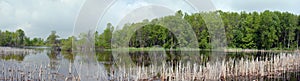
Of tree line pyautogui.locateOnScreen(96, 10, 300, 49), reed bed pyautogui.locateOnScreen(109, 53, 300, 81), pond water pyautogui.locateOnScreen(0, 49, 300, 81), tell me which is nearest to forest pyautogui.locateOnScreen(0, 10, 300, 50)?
tree line pyautogui.locateOnScreen(96, 10, 300, 49)

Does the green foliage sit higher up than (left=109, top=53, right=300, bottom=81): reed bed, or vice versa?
the green foliage

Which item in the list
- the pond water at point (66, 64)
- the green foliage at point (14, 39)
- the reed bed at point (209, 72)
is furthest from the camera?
the green foliage at point (14, 39)

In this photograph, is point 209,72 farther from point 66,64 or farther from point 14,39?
point 14,39

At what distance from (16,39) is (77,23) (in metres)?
81.9

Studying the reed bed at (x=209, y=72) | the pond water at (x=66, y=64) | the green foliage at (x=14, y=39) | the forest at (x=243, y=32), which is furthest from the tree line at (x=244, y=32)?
the green foliage at (x=14, y=39)

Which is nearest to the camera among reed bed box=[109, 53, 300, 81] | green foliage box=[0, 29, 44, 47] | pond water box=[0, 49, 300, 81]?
reed bed box=[109, 53, 300, 81]

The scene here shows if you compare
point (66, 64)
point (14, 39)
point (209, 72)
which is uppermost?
point (14, 39)

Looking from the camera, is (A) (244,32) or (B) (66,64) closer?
(B) (66,64)

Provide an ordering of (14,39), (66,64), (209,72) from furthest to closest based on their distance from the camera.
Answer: (14,39)
(66,64)
(209,72)

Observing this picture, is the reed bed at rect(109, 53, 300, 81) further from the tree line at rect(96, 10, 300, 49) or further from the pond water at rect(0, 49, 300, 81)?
the tree line at rect(96, 10, 300, 49)

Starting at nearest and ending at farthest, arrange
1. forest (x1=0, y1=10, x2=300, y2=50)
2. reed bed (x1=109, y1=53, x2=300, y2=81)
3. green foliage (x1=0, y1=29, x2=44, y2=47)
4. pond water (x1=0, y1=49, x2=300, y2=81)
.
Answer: reed bed (x1=109, y1=53, x2=300, y2=81), pond water (x1=0, y1=49, x2=300, y2=81), forest (x1=0, y1=10, x2=300, y2=50), green foliage (x1=0, y1=29, x2=44, y2=47)

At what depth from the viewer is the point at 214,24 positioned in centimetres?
4550

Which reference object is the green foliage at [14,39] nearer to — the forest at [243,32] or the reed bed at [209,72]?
the forest at [243,32]

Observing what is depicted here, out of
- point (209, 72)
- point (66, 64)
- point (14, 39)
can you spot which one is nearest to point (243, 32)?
point (66, 64)
